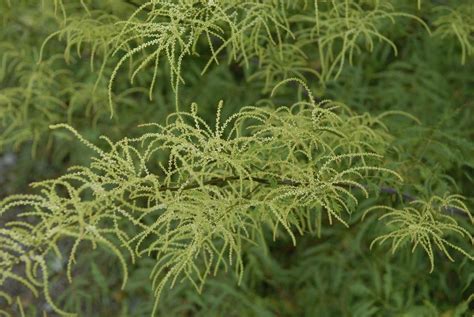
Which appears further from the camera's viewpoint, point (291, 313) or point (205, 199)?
point (291, 313)

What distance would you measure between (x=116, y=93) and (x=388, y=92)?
2.38 feet

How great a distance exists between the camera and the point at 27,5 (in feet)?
6.61

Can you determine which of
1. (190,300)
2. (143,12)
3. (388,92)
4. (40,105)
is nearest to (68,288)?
(190,300)

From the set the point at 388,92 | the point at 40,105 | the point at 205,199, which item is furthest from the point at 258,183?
the point at 40,105

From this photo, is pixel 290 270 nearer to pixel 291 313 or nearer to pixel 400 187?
pixel 291 313

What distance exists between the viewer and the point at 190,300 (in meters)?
1.84

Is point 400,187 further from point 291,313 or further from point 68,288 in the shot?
point 68,288

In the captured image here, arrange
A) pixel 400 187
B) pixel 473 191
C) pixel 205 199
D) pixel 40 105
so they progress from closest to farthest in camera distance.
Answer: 1. pixel 205 199
2. pixel 400 187
3. pixel 473 191
4. pixel 40 105

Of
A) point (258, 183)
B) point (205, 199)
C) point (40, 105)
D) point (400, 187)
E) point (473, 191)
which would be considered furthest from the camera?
point (40, 105)

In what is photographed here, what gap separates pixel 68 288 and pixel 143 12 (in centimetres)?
73

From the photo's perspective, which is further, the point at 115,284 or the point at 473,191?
the point at 115,284

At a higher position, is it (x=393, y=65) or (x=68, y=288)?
(x=393, y=65)

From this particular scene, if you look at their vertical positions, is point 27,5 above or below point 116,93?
above

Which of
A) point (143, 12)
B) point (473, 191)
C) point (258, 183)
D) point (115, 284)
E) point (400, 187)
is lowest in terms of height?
point (115, 284)
